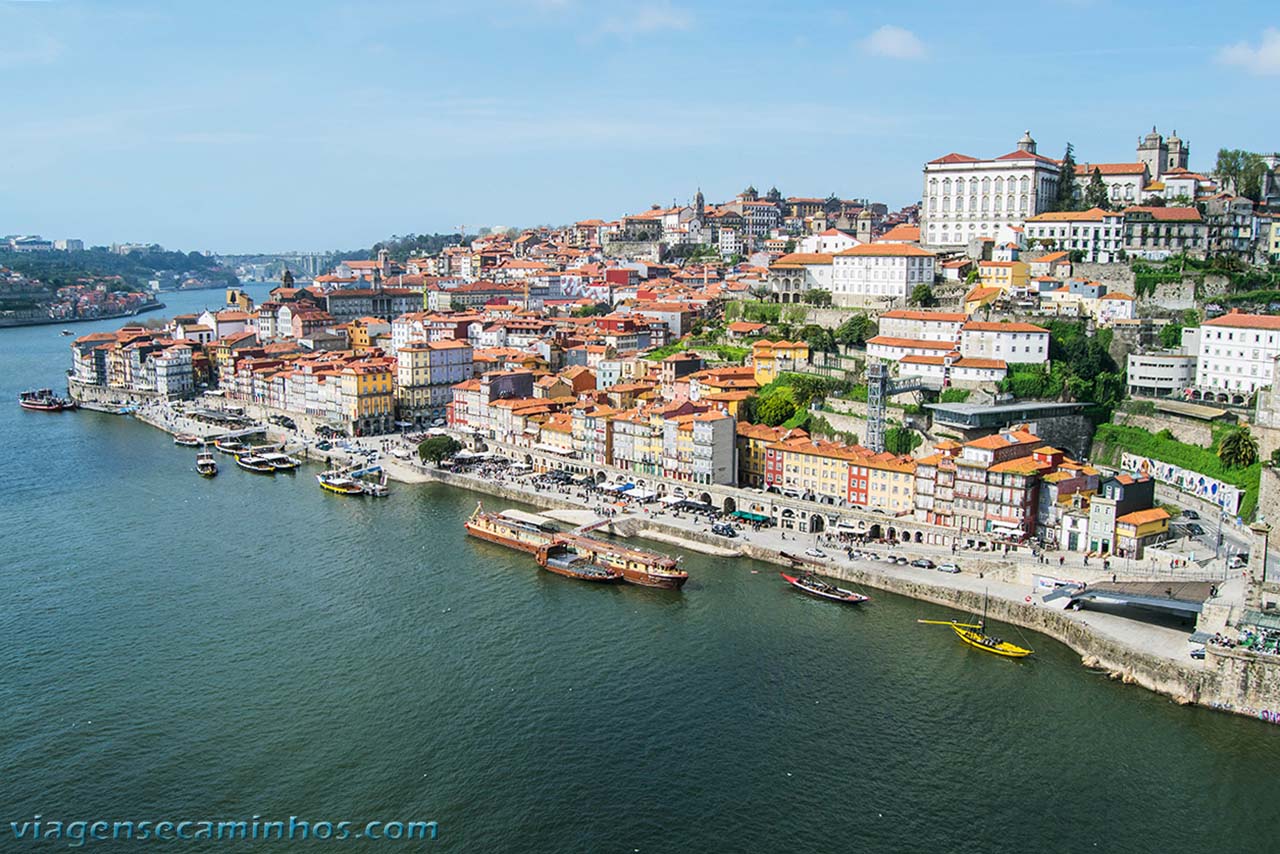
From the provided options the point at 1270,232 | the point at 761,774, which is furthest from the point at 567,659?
the point at 1270,232

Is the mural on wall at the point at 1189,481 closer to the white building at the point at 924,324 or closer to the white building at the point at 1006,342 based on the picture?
the white building at the point at 1006,342

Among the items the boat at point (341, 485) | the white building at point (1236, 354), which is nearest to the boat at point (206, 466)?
the boat at point (341, 485)

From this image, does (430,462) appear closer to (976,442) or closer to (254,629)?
(254,629)

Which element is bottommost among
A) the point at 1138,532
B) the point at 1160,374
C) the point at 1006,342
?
the point at 1138,532

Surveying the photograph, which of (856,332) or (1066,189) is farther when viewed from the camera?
(1066,189)

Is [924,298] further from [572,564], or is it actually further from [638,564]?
[572,564]

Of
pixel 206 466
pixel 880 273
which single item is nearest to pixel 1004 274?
pixel 880 273
